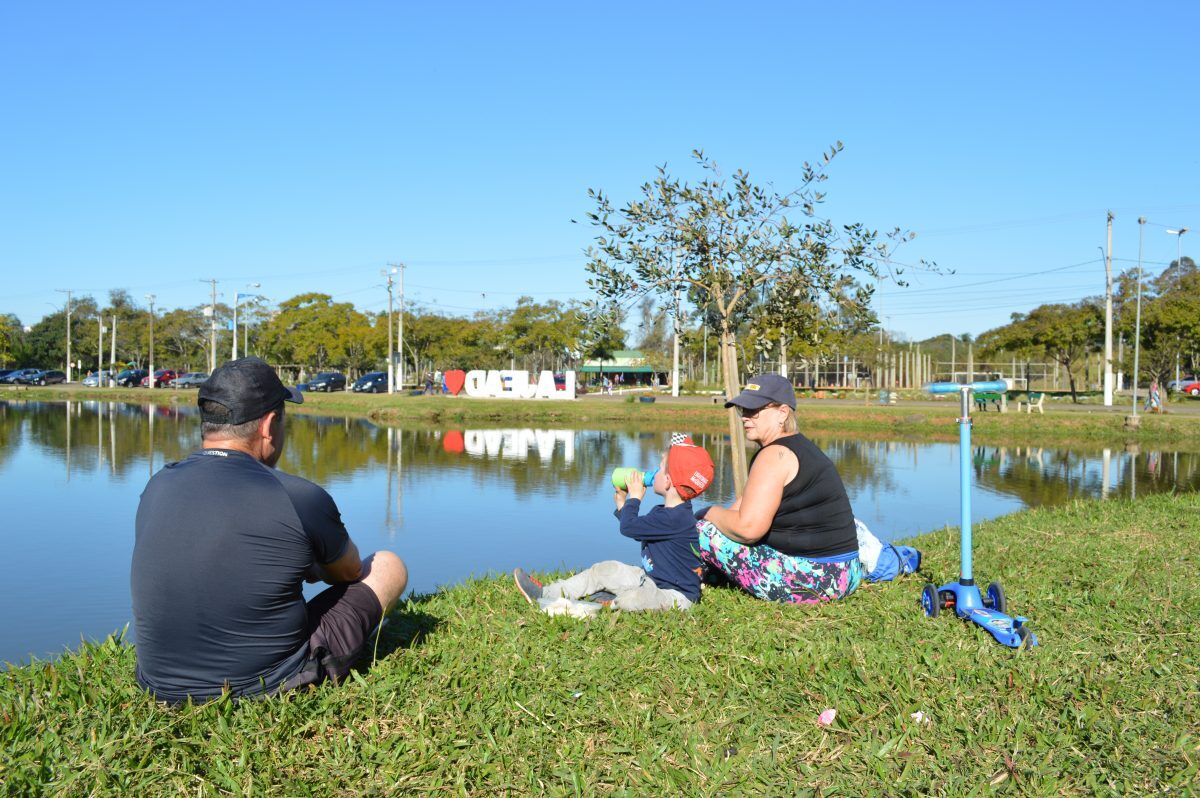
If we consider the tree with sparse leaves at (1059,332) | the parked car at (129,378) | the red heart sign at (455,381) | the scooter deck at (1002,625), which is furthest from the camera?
the parked car at (129,378)

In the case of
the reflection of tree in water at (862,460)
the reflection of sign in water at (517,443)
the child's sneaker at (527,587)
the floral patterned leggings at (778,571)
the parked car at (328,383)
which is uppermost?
the parked car at (328,383)

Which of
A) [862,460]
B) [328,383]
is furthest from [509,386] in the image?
[862,460]

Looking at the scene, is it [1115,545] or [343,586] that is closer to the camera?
[343,586]

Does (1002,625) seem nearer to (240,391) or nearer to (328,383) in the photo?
(240,391)

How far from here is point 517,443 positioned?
89.7 feet

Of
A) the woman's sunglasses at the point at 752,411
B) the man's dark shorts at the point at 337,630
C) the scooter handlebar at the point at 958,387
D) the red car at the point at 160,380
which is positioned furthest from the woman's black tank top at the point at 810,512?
the red car at the point at 160,380

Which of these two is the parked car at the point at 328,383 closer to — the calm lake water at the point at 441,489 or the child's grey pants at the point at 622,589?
the calm lake water at the point at 441,489

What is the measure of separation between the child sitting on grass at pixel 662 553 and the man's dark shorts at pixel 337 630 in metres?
1.40

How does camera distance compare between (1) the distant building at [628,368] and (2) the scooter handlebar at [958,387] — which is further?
(1) the distant building at [628,368]

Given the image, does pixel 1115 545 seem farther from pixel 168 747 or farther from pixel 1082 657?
pixel 168 747

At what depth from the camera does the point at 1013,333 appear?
1927 inches

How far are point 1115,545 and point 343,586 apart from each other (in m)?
6.08

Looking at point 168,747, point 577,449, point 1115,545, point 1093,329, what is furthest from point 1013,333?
point 168,747

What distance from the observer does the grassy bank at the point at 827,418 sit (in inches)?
1179
